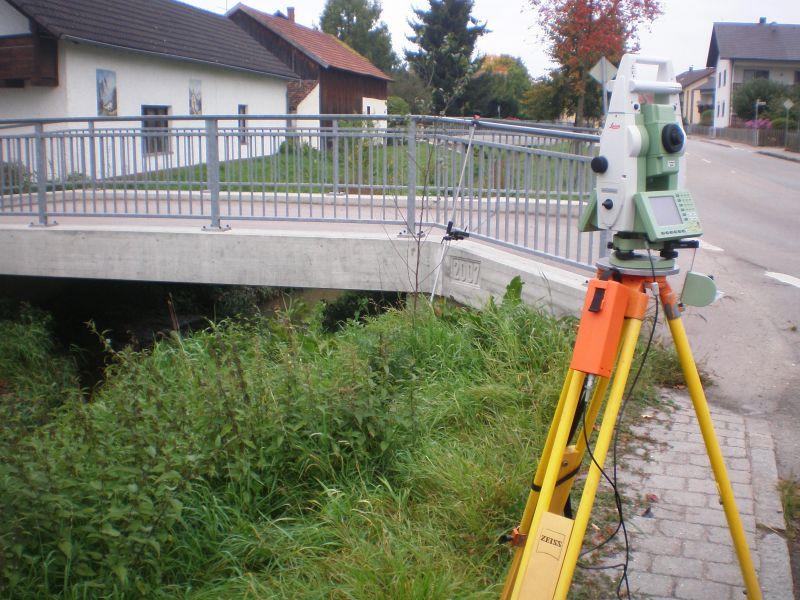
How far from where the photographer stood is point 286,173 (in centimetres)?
909

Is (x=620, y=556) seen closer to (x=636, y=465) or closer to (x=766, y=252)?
(x=636, y=465)

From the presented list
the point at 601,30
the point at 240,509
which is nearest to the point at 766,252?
the point at 240,509

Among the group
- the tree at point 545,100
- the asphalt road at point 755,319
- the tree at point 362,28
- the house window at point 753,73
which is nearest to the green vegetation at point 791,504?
the asphalt road at point 755,319

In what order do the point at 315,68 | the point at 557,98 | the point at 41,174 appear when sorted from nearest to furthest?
the point at 41,174 → the point at 557,98 → the point at 315,68

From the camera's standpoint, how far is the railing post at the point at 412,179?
27.1 ft

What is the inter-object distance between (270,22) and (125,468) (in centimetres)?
4162

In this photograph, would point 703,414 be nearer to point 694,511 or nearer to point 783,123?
point 694,511

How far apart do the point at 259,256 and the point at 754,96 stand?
59.0m

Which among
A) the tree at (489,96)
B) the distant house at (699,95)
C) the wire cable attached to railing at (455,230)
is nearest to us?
the wire cable attached to railing at (455,230)

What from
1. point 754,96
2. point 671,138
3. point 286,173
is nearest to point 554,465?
point 671,138

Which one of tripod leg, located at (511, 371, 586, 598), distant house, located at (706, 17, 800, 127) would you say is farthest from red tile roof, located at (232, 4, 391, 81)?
tripod leg, located at (511, 371, 586, 598)

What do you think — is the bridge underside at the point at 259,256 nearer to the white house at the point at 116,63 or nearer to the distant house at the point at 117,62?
the white house at the point at 116,63

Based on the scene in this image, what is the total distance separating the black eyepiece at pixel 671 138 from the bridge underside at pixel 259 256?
180 inches

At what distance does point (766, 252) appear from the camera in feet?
37.7
